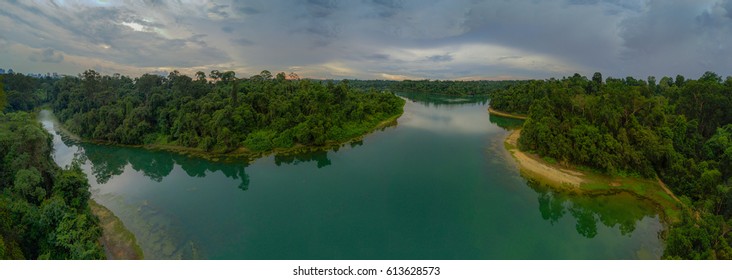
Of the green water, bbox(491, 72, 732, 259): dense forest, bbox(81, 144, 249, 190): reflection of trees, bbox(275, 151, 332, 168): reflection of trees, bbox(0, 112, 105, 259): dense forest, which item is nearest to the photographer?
bbox(0, 112, 105, 259): dense forest

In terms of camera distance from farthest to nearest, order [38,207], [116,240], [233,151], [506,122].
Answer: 1. [506,122]
2. [233,151]
3. [116,240]
4. [38,207]

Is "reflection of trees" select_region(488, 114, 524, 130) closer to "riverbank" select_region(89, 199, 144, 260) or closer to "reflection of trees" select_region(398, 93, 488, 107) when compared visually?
"reflection of trees" select_region(398, 93, 488, 107)

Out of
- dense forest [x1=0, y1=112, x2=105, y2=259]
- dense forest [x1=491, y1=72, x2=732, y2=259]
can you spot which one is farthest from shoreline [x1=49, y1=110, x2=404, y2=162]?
dense forest [x1=491, y1=72, x2=732, y2=259]

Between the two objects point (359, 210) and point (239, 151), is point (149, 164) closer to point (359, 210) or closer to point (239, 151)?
point (239, 151)

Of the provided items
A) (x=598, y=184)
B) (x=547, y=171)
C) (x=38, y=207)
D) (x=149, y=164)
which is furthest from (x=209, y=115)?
(x=598, y=184)

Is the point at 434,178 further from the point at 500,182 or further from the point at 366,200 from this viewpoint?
the point at 366,200

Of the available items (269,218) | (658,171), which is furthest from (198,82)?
(658,171)
